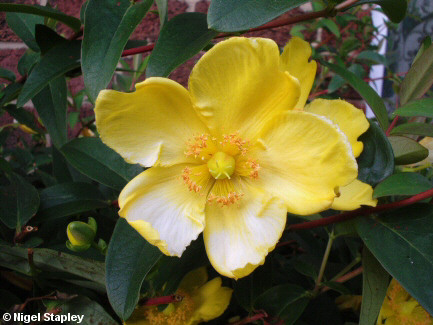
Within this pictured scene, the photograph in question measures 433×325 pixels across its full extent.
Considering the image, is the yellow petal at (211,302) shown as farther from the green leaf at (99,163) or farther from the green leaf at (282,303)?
the green leaf at (99,163)

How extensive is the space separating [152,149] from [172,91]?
68 millimetres

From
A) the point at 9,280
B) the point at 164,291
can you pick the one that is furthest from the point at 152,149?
the point at 9,280

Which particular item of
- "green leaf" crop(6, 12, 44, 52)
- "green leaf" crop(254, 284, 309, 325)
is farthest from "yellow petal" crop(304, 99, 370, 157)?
"green leaf" crop(6, 12, 44, 52)

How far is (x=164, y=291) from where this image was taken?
1.65ft

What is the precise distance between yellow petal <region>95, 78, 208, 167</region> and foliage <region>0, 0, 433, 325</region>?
0.11 ft

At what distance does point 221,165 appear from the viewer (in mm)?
446

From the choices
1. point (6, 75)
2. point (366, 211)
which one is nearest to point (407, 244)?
point (366, 211)

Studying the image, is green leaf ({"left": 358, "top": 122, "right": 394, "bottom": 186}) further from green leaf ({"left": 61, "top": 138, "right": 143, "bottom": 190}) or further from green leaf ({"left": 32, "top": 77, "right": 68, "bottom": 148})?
green leaf ({"left": 32, "top": 77, "right": 68, "bottom": 148})

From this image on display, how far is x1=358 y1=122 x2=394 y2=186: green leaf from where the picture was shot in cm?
41

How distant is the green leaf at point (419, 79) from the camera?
1.54 feet

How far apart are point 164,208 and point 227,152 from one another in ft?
0.33

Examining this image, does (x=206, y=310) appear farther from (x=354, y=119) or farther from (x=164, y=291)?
(x=354, y=119)

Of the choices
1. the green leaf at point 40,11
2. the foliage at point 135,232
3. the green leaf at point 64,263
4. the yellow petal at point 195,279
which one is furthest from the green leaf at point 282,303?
the green leaf at point 40,11

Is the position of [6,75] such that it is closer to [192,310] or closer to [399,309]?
[192,310]
